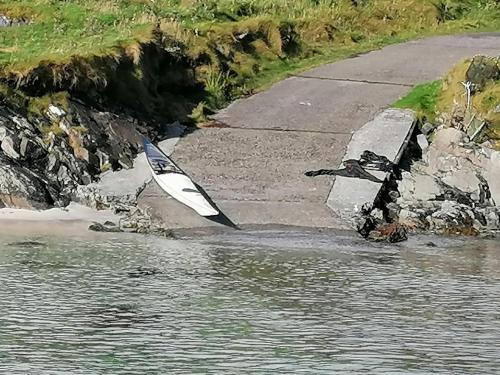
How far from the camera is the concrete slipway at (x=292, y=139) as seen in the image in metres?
16.8

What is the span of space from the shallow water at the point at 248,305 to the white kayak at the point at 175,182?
78 centimetres

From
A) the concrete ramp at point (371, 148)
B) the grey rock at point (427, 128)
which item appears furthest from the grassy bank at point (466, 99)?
the concrete ramp at point (371, 148)

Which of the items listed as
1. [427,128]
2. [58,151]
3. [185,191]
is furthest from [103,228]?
[427,128]

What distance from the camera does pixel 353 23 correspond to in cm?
2819

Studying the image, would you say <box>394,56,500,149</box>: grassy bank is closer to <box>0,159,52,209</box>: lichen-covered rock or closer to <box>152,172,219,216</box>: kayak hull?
<box>152,172,219,216</box>: kayak hull

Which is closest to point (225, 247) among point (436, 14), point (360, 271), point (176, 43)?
point (360, 271)

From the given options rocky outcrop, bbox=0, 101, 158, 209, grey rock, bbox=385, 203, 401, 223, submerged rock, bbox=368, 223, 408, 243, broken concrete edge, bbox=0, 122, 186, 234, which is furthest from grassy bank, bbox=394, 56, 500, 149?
broken concrete edge, bbox=0, 122, 186, 234

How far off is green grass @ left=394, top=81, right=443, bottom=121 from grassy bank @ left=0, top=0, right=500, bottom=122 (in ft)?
9.89

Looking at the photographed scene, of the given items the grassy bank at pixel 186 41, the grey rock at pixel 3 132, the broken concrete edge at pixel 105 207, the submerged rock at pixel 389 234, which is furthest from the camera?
the grassy bank at pixel 186 41

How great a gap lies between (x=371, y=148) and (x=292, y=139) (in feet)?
4.80

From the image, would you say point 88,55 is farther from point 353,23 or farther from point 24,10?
point 353,23

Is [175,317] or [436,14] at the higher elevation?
[436,14]

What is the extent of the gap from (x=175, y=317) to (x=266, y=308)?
1091mm

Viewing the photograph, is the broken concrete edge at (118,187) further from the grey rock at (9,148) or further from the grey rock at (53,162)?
the grey rock at (9,148)
